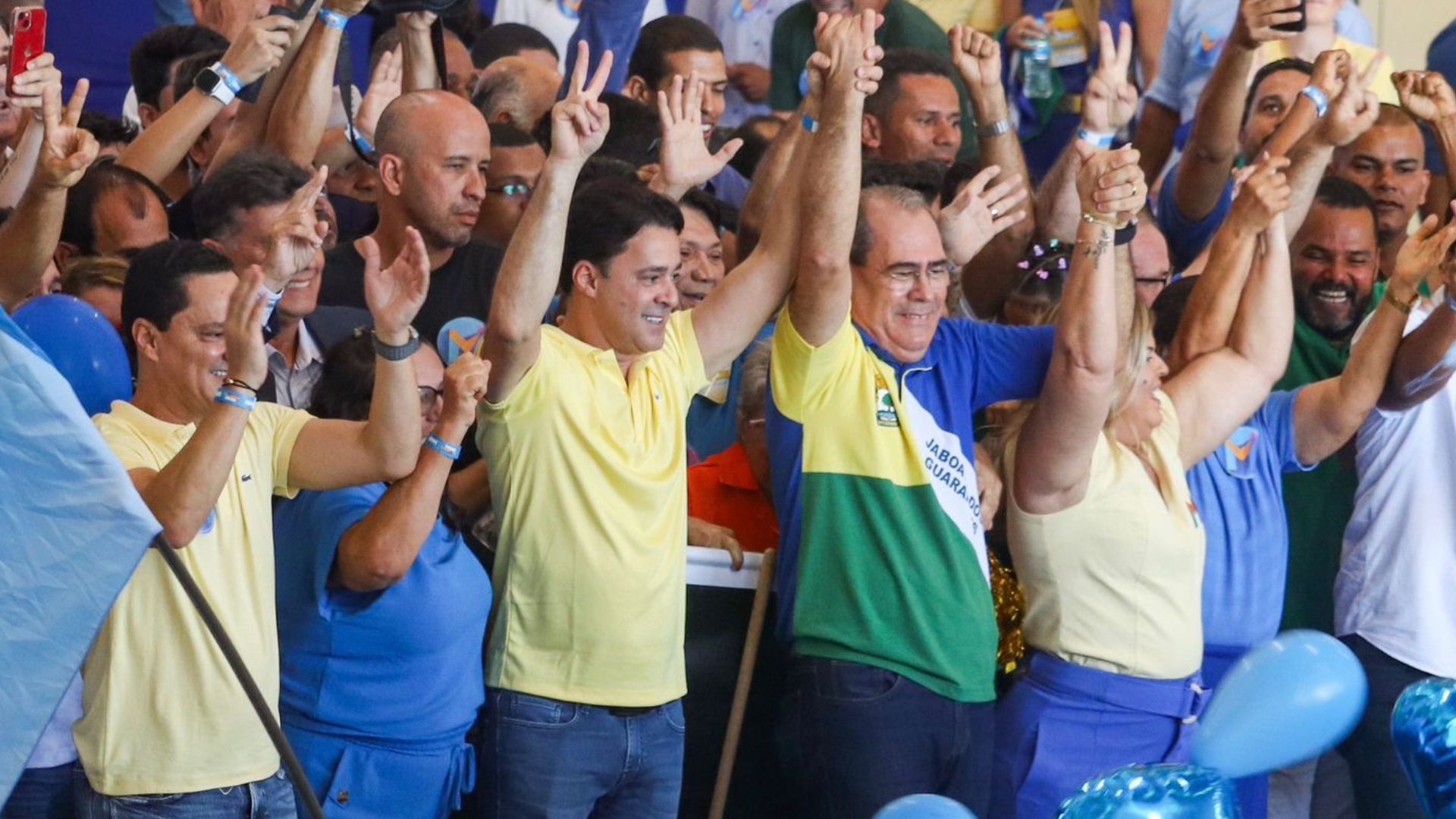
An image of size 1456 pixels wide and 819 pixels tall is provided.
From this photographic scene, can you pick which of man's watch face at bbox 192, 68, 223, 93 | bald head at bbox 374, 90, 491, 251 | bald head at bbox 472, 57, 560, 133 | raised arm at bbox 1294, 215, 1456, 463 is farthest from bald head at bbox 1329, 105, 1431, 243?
man's watch face at bbox 192, 68, 223, 93

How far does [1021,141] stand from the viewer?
19.9 ft

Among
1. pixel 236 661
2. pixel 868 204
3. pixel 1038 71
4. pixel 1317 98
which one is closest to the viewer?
pixel 236 661

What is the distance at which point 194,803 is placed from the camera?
10.7 ft

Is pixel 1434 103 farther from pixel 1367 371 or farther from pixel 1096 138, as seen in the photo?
pixel 1096 138

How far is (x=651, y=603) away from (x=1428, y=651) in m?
1.80

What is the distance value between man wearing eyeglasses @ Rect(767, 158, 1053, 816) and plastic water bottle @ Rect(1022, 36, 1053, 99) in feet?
Result: 6.95

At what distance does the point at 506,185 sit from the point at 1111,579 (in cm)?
178

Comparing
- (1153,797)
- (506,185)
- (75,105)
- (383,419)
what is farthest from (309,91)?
(1153,797)

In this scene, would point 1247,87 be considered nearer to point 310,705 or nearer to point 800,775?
point 800,775

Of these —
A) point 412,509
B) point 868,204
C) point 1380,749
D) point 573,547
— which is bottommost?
point 1380,749

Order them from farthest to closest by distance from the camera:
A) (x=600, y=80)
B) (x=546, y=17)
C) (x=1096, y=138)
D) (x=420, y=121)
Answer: (x=546, y=17) → (x=420, y=121) → (x=1096, y=138) → (x=600, y=80)

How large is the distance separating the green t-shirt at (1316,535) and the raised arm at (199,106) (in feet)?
7.65

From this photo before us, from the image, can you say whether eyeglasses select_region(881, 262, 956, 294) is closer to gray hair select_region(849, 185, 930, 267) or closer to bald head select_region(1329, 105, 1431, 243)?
gray hair select_region(849, 185, 930, 267)

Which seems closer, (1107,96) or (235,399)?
(235,399)
